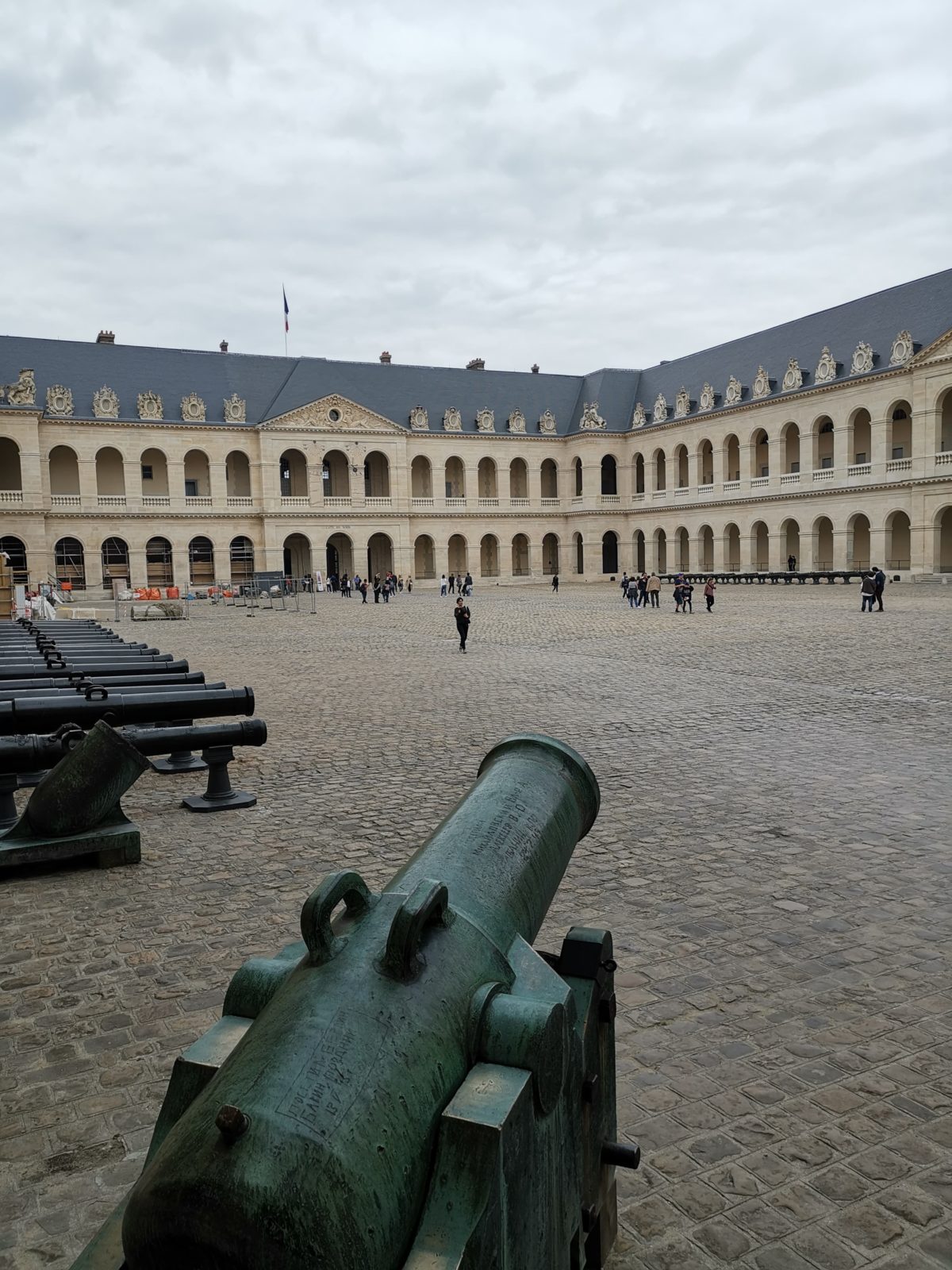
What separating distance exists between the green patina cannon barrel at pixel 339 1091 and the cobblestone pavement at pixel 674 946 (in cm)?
143

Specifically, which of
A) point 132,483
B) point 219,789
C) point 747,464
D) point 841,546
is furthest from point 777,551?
point 219,789

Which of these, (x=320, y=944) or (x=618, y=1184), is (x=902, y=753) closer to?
(x=618, y=1184)

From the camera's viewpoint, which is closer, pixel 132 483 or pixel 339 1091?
pixel 339 1091

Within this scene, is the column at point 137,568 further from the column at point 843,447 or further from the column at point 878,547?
the column at point 878,547

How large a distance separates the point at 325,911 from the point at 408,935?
15 cm

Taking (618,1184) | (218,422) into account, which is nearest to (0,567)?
(218,422)

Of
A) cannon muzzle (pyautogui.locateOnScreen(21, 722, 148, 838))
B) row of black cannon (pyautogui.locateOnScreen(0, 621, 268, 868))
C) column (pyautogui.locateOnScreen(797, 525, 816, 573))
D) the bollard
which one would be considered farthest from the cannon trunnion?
column (pyautogui.locateOnScreen(797, 525, 816, 573))

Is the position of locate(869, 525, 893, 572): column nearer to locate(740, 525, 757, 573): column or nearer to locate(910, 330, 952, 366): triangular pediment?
locate(910, 330, 952, 366): triangular pediment

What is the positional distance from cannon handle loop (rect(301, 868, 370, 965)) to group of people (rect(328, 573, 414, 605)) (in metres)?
41.5

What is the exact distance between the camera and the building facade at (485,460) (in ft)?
161

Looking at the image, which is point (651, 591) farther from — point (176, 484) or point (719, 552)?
point (176, 484)

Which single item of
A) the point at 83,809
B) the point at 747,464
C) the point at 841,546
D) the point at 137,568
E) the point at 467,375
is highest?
the point at 467,375

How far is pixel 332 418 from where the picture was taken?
60656 millimetres

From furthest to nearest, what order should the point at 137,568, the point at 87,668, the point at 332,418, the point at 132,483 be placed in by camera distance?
the point at 332,418 → the point at 132,483 → the point at 137,568 → the point at 87,668
